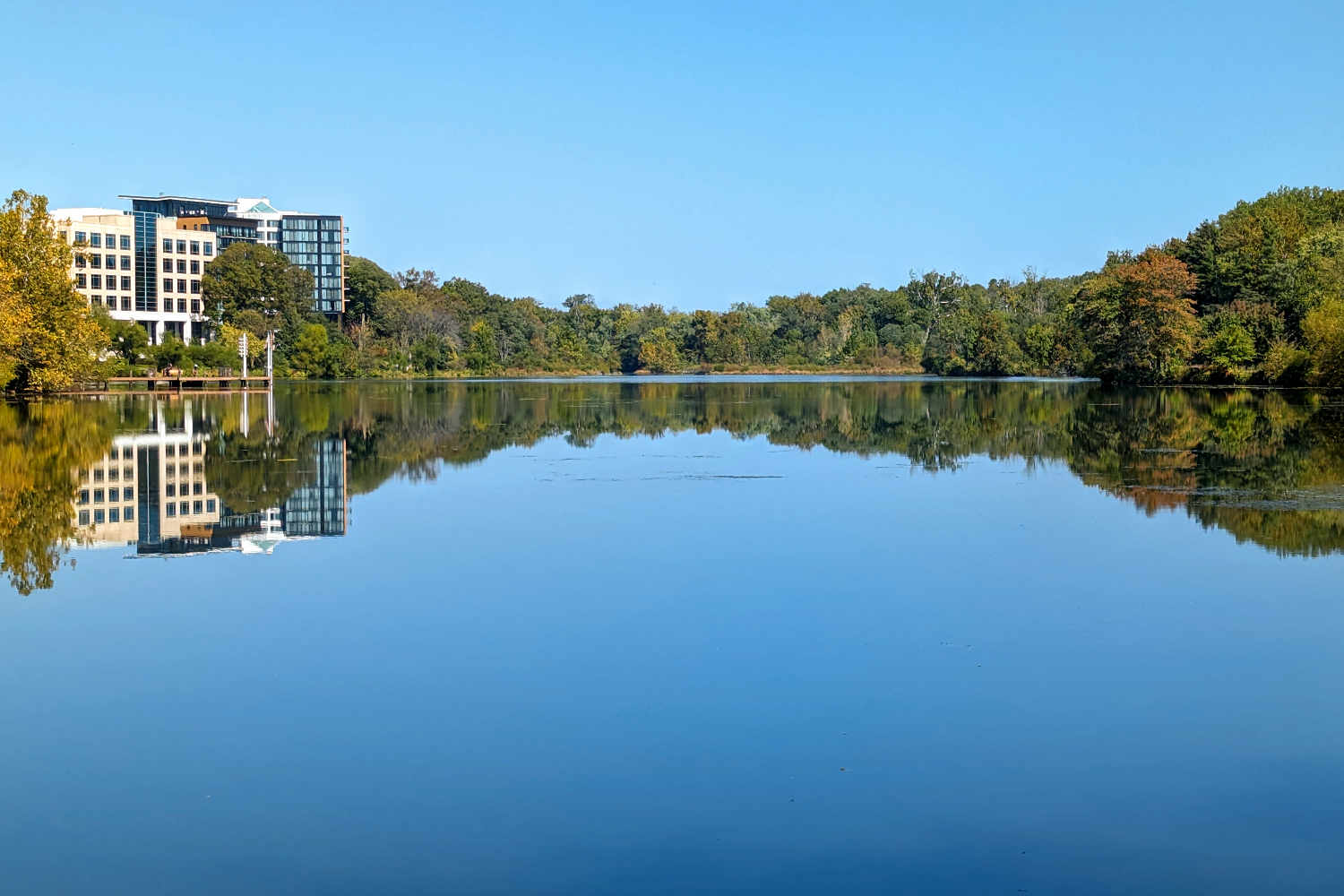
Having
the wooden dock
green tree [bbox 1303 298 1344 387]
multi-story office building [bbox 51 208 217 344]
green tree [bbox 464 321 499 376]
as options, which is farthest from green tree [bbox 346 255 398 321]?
green tree [bbox 1303 298 1344 387]

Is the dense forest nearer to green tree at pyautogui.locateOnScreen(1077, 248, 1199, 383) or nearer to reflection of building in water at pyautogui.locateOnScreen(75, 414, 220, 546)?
green tree at pyautogui.locateOnScreen(1077, 248, 1199, 383)

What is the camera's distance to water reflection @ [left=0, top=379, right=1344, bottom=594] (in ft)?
42.7

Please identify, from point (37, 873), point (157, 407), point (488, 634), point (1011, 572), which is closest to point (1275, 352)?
point (157, 407)

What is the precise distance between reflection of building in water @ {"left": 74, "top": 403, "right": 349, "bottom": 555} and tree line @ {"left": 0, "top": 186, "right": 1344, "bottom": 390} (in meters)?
25.8

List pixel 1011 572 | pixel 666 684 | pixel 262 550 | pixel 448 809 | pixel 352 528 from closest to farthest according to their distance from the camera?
pixel 448 809, pixel 666 684, pixel 1011 572, pixel 262 550, pixel 352 528

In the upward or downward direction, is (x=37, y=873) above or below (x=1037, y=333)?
below

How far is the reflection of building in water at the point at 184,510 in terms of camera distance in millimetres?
12121

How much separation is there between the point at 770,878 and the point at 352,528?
9252 millimetres

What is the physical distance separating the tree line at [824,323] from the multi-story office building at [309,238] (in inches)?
525

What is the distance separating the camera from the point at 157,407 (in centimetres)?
3991

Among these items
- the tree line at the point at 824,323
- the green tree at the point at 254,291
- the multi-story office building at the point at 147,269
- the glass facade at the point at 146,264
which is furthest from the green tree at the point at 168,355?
the glass facade at the point at 146,264

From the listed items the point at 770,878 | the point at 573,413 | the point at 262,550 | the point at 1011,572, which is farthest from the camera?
the point at 573,413

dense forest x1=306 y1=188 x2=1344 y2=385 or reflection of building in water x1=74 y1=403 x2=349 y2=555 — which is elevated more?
dense forest x1=306 y1=188 x2=1344 y2=385

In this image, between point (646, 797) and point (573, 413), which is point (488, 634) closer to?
point (646, 797)
